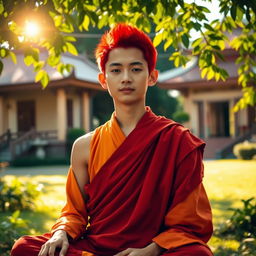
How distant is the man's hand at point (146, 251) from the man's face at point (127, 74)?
2.81 feet

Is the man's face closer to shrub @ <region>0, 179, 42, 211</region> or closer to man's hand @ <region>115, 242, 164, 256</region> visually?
man's hand @ <region>115, 242, 164, 256</region>

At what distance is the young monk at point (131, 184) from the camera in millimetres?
2439

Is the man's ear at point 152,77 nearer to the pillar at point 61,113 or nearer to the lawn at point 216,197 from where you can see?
the lawn at point 216,197

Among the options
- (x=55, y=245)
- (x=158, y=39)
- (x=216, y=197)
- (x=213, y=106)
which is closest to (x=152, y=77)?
(x=55, y=245)

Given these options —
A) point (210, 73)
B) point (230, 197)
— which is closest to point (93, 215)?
point (210, 73)

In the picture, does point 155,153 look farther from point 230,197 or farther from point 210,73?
point 230,197

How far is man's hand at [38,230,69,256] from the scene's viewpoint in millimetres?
2393

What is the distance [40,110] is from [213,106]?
32.0 feet

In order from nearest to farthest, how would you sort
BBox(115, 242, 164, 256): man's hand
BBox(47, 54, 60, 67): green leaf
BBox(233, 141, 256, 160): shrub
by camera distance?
BBox(115, 242, 164, 256): man's hand → BBox(47, 54, 60, 67): green leaf → BBox(233, 141, 256, 160): shrub

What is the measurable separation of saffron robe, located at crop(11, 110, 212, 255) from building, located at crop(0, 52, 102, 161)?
18.2m

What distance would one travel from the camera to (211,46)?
13.0 ft

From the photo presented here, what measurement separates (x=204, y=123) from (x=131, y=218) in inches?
879

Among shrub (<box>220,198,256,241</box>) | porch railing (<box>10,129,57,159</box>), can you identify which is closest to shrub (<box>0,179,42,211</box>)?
shrub (<box>220,198,256,241</box>)

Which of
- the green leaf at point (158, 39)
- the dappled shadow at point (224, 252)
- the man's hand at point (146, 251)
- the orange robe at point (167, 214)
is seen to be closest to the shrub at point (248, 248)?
the dappled shadow at point (224, 252)
